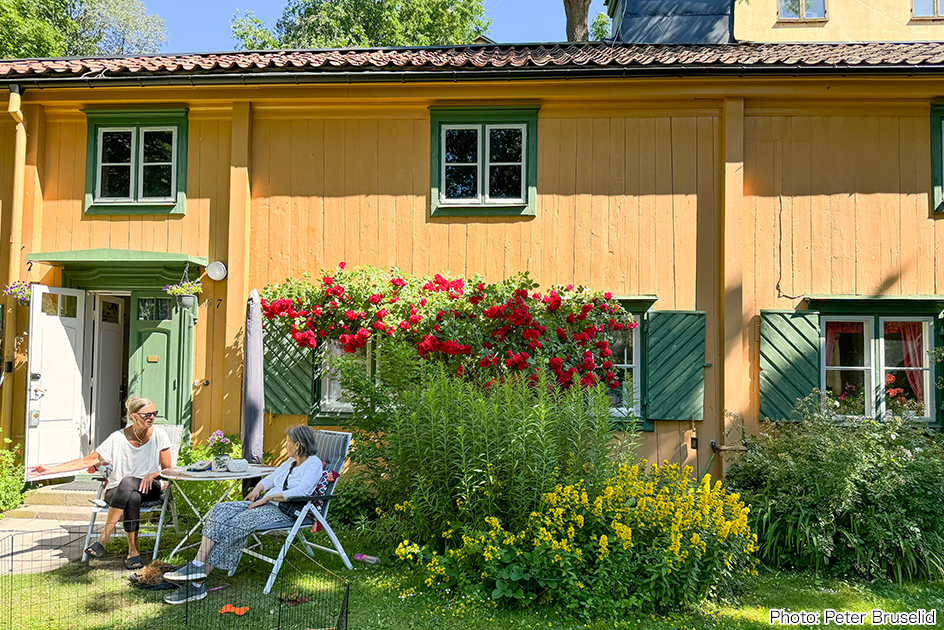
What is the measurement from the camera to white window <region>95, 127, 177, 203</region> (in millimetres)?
7641

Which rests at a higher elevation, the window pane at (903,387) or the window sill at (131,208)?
the window sill at (131,208)

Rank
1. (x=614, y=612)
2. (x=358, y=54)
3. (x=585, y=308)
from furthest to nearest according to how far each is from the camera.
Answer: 1. (x=358, y=54)
2. (x=585, y=308)
3. (x=614, y=612)

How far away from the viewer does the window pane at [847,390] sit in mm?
7109

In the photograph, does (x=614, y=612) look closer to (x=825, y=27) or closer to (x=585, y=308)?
(x=585, y=308)

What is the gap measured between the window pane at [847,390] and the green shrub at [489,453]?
3.82m

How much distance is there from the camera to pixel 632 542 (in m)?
4.34

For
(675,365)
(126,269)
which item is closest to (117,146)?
(126,269)

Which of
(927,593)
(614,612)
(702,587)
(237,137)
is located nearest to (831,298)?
(927,593)

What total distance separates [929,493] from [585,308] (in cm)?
340

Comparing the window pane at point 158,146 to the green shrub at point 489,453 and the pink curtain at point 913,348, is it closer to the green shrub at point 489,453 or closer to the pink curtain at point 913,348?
the green shrub at point 489,453

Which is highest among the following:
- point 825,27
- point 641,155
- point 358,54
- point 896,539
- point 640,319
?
point 825,27

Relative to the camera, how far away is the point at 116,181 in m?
7.73

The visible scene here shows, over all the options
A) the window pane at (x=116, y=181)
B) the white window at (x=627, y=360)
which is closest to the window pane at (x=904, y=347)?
the white window at (x=627, y=360)

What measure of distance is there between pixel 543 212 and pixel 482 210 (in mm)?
721
